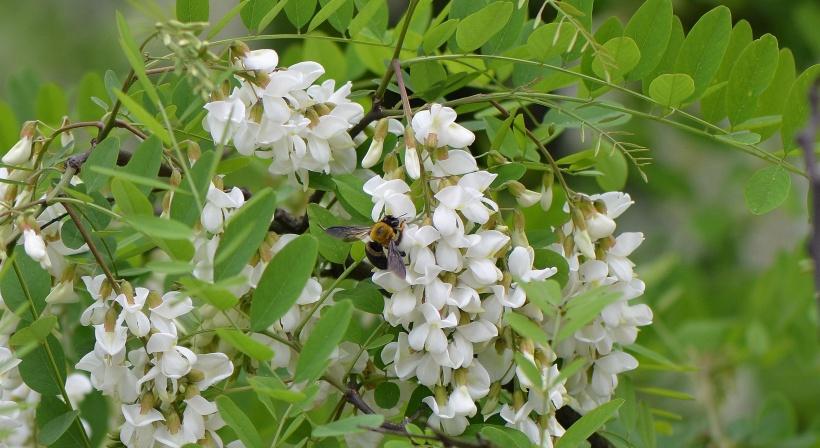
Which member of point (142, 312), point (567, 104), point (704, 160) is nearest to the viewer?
point (142, 312)

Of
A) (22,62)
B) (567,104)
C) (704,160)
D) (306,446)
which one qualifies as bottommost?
(22,62)

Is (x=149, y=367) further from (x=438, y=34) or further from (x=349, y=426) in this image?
(x=438, y=34)

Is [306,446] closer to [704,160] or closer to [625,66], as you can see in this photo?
[625,66]

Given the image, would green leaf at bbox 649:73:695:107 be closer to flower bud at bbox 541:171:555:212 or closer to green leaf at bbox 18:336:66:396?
flower bud at bbox 541:171:555:212

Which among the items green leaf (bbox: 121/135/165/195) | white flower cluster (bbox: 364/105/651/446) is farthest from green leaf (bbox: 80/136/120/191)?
white flower cluster (bbox: 364/105/651/446)

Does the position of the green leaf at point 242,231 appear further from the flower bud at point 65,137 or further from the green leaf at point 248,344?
the flower bud at point 65,137

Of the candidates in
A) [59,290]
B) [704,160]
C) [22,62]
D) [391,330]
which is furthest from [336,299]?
[22,62]
